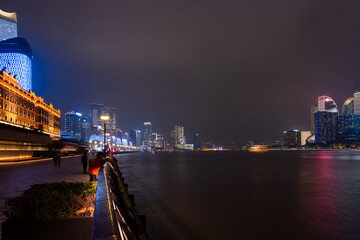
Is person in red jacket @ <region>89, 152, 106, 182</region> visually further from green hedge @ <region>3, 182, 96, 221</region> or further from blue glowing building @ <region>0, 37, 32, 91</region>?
blue glowing building @ <region>0, 37, 32, 91</region>

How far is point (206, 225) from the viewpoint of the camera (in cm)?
1714

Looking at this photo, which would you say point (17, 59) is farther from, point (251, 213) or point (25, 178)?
point (251, 213)

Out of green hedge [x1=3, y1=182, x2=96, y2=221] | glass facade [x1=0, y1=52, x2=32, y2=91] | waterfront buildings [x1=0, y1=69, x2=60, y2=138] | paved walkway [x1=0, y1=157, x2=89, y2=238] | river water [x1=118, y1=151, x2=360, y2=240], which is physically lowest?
river water [x1=118, y1=151, x2=360, y2=240]

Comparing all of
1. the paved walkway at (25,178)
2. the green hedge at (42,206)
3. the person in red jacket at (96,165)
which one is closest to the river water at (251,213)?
the person in red jacket at (96,165)

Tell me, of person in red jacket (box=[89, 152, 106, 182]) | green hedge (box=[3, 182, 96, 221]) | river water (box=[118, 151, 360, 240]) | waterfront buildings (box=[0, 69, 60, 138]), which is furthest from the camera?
waterfront buildings (box=[0, 69, 60, 138])

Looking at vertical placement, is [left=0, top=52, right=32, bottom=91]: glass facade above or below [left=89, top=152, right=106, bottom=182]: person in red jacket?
above

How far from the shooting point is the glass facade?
476ft

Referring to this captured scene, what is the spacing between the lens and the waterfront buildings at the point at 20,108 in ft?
242

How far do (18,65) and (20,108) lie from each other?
249 ft

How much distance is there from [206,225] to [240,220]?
2612 millimetres

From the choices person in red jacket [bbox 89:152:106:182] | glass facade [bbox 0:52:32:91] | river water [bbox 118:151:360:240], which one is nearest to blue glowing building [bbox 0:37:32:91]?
glass facade [bbox 0:52:32:91]

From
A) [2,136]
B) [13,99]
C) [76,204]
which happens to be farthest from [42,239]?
[13,99]

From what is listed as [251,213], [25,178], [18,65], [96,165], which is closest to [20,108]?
[18,65]

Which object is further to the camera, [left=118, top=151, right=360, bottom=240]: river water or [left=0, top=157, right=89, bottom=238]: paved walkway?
[left=118, top=151, right=360, bottom=240]: river water
